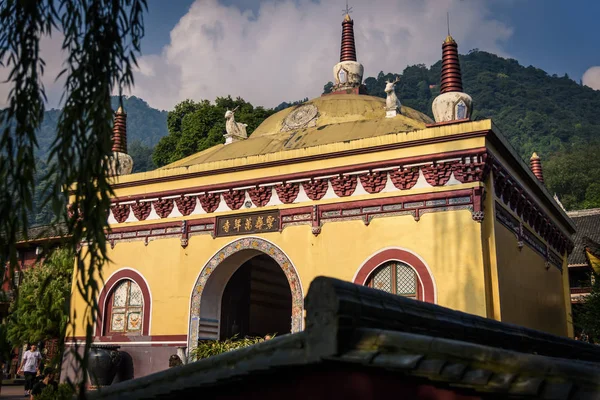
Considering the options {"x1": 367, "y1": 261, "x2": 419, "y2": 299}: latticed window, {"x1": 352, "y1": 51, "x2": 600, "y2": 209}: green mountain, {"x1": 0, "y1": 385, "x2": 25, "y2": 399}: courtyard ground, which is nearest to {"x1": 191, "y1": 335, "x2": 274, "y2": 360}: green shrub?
{"x1": 367, "y1": 261, "x2": 419, "y2": 299}: latticed window

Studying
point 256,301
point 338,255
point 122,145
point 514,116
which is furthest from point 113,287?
point 514,116

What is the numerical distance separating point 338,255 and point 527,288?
207 inches

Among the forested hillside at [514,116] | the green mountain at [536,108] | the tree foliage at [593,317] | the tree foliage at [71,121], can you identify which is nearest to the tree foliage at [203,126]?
the forested hillside at [514,116]

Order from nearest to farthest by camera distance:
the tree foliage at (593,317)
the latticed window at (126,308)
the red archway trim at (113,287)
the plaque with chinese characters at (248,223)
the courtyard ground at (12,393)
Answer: the plaque with chinese characters at (248,223) < the red archway trim at (113,287) < the latticed window at (126,308) < the courtyard ground at (12,393) < the tree foliage at (593,317)

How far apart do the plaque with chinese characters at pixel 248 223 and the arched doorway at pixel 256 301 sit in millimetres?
1681

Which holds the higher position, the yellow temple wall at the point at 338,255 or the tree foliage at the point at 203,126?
the tree foliage at the point at 203,126

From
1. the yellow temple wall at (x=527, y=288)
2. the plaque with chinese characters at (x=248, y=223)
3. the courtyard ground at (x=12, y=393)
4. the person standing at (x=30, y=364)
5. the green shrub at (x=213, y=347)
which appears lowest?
the courtyard ground at (x=12, y=393)

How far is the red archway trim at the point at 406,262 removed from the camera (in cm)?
1405

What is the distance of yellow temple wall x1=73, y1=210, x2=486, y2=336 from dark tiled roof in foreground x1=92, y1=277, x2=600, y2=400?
8.16 meters

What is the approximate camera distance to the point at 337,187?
50.6ft

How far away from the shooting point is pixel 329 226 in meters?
15.4

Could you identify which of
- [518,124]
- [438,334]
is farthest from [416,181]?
[518,124]

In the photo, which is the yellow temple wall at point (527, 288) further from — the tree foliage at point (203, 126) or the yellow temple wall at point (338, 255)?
the tree foliage at point (203, 126)

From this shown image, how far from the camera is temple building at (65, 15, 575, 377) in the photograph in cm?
1412
